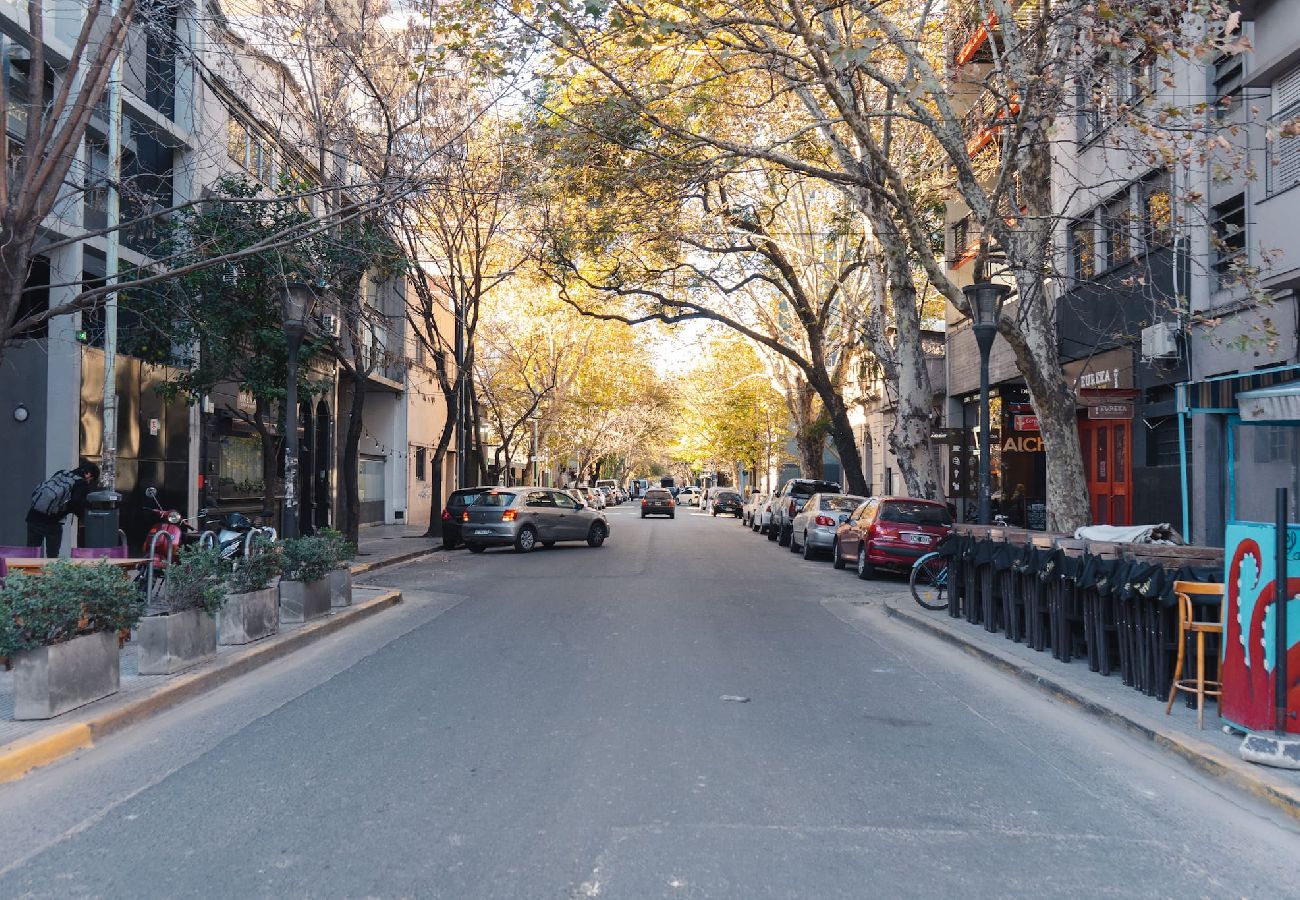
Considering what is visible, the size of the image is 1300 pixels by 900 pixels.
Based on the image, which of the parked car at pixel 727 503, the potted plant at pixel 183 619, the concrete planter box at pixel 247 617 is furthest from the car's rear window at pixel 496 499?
the parked car at pixel 727 503

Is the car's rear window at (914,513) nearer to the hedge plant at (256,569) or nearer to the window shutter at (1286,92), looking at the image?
the window shutter at (1286,92)

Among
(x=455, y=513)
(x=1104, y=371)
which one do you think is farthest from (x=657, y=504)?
(x=1104, y=371)

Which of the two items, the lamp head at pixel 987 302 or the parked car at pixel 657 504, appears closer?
the lamp head at pixel 987 302

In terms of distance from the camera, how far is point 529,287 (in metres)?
33.1

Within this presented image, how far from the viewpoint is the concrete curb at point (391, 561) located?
19.5m

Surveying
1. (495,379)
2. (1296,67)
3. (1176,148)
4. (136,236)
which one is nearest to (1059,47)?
(1176,148)

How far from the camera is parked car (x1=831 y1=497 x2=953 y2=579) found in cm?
1867

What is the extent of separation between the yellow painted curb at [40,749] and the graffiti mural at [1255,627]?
7.16 meters

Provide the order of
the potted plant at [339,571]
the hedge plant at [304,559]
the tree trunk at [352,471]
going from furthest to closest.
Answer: the tree trunk at [352,471] < the potted plant at [339,571] < the hedge plant at [304,559]

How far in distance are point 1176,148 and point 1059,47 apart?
2571mm

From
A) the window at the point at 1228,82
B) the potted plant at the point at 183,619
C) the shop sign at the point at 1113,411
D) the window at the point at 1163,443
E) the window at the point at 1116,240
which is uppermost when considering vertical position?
the window at the point at 1228,82

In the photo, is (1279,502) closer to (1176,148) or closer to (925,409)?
(1176,148)

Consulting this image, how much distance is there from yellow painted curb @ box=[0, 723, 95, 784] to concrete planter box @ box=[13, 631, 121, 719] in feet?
1.13

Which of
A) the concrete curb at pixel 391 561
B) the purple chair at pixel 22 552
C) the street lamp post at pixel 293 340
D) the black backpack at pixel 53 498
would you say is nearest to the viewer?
the purple chair at pixel 22 552
